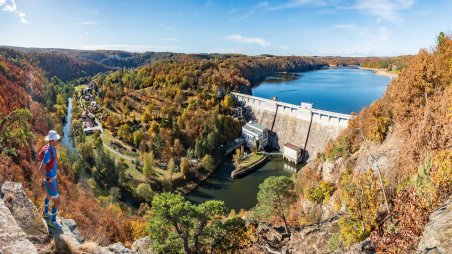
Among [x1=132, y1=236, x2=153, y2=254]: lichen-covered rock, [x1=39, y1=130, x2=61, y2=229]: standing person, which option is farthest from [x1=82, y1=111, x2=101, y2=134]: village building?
[x1=39, y1=130, x2=61, y2=229]: standing person

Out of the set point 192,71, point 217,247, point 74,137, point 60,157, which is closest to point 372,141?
point 217,247

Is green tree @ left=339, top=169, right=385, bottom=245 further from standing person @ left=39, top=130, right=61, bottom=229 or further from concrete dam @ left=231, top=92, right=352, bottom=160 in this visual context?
concrete dam @ left=231, top=92, right=352, bottom=160

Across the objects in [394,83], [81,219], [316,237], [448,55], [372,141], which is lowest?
[81,219]

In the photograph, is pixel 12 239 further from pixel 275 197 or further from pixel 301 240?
pixel 275 197

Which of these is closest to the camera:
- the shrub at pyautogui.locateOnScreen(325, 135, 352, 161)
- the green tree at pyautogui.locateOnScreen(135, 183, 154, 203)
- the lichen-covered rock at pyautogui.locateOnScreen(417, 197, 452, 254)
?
the lichen-covered rock at pyautogui.locateOnScreen(417, 197, 452, 254)

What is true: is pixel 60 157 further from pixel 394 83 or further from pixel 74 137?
pixel 394 83

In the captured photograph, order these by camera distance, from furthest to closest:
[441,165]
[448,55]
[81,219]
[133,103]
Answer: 1. [133,103]
2. [81,219]
3. [448,55]
4. [441,165]

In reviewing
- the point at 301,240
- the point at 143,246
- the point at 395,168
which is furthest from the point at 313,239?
the point at 143,246
